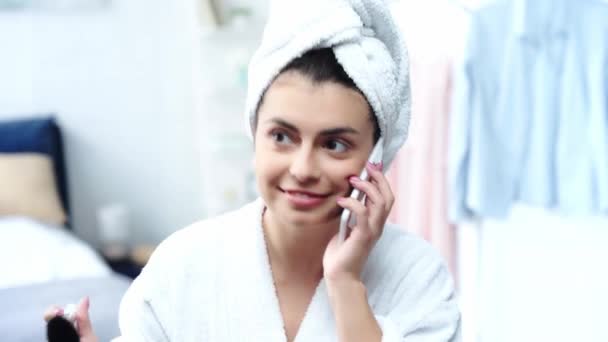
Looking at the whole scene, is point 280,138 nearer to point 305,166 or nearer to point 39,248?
point 305,166

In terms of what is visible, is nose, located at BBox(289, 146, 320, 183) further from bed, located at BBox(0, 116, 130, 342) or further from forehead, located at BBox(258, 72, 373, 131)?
bed, located at BBox(0, 116, 130, 342)

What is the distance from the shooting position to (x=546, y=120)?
1695mm

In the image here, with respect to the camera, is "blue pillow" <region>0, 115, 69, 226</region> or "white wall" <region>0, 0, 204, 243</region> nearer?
"blue pillow" <region>0, 115, 69, 226</region>

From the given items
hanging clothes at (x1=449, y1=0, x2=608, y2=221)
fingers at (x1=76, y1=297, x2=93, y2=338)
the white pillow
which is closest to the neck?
A: fingers at (x1=76, y1=297, x2=93, y2=338)

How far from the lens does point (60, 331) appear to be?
31.1 inches

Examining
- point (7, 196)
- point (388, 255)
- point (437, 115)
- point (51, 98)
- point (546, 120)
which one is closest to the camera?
point (388, 255)

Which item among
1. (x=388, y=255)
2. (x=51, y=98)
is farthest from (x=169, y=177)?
(x=388, y=255)

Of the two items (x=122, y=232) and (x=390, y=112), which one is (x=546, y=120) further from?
(x=122, y=232)

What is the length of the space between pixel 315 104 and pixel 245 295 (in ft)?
1.05

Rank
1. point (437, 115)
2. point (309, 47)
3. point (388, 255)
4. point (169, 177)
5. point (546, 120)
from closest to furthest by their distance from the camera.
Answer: point (309, 47)
point (388, 255)
point (546, 120)
point (437, 115)
point (169, 177)

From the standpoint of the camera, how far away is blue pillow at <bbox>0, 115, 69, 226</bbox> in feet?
7.78

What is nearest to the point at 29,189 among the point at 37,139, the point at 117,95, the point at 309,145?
the point at 37,139

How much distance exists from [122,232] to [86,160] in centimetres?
38

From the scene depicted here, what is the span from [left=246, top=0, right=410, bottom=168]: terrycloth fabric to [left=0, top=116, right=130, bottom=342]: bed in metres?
0.93
